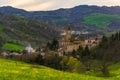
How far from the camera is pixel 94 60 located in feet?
634

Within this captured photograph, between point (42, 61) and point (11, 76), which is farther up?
point (11, 76)

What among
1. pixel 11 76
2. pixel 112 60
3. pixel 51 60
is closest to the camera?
pixel 11 76

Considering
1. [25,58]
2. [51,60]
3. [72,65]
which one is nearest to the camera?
[72,65]

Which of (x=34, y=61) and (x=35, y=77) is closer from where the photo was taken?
(x=35, y=77)

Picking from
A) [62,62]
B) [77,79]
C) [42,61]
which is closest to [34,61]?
[42,61]

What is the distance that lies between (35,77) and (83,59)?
162m

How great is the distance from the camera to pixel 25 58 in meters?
177

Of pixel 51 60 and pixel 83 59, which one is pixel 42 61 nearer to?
pixel 51 60

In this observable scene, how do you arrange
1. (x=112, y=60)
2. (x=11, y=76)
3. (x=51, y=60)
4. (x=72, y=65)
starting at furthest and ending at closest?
(x=112, y=60)
(x=51, y=60)
(x=72, y=65)
(x=11, y=76)

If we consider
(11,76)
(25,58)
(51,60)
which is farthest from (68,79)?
(25,58)

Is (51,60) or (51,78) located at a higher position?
(51,78)

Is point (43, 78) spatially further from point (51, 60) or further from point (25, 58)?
point (25, 58)

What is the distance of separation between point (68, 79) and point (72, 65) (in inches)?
4038

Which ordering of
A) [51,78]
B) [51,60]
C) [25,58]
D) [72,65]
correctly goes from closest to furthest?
1. [51,78]
2. [72,65]
3. [51,60]
4. [25,58]
